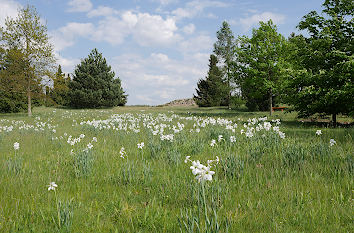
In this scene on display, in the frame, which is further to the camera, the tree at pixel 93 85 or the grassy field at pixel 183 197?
the tree at pixel 93 85

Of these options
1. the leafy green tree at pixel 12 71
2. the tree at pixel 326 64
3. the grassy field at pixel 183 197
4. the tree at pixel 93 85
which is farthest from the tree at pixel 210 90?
the grassy field at pixel 183 197

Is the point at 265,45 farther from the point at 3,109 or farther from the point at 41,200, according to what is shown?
the point at 3,109

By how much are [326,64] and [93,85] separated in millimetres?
35053

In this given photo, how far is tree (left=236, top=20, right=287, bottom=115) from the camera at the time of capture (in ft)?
70.5

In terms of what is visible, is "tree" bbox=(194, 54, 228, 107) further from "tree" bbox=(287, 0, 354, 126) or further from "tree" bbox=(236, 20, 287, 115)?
"tree" bbox=(287, 0, 354, 126)

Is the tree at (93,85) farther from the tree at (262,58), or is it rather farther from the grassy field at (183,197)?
the grassy field at (183,197)

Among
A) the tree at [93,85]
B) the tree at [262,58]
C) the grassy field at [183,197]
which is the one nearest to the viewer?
the grassy field at [183,197]

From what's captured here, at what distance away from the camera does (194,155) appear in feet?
18.4

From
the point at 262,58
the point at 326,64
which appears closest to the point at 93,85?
the point at 262,58

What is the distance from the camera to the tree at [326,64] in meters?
12.2

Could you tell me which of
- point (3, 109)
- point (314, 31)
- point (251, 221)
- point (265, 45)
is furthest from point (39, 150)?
point (3, 109)

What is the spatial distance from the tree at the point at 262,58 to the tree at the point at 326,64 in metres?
6.70

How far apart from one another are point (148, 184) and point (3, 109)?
3430cm

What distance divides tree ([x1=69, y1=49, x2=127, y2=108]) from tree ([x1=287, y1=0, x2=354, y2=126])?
3247 centimetres
